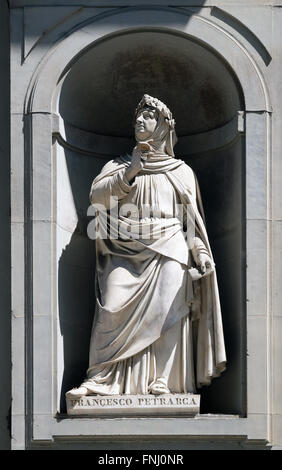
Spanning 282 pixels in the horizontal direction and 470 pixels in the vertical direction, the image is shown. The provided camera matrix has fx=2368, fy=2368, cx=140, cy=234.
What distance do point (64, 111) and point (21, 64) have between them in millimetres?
661

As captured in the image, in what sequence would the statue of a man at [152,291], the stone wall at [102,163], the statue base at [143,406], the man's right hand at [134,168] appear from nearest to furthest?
the statue base at [143,406] → the stone wall at [102,163] → the statue of a man at [152,291] → the man's right hand at [134,168]

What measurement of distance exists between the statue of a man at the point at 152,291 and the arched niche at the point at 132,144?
0.32 metres

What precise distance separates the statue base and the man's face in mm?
2678

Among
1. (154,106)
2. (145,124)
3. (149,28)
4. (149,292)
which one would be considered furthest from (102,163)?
(149,292)

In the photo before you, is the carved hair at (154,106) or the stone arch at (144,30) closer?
the stone arch at (144,30)

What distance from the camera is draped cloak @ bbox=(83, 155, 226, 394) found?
75.1ft

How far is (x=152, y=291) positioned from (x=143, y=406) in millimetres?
1160

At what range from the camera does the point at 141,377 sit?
22844 millimetres

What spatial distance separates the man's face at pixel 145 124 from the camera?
23.5 meters

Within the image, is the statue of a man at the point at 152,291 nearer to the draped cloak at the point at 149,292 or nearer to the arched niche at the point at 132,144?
the draped cloak at the point at 149,292

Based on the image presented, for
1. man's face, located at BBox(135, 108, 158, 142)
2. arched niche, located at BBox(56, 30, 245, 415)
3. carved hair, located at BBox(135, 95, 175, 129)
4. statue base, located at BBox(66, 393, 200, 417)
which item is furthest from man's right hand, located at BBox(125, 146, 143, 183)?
statue base, located at BBox(66, 393, 200, 417)

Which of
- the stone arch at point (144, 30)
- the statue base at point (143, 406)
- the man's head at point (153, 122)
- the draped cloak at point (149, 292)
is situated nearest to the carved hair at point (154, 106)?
the man's head at point (153, 122)

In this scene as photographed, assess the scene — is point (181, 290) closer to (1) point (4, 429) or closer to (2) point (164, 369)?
(2) point (164, 369)

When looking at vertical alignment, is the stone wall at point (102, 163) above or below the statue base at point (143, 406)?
above
